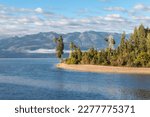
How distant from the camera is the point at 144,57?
162m

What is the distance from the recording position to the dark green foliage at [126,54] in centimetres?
16201

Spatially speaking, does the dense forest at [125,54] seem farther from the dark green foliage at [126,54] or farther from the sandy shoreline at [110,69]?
the sandy shoreline at [110,69]

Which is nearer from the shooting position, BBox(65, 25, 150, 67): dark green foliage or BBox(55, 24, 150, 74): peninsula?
BBox(55, 24, 150, 74): peninsula

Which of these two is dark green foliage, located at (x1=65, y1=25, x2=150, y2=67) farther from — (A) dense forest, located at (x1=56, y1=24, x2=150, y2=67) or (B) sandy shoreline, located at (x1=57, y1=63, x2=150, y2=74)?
(B) sandy shoreline, located at (x1=57, y1=63, x2=150, y2=74)

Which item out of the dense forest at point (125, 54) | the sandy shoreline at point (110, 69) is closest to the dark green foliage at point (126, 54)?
the dense forest at point (125, 54)

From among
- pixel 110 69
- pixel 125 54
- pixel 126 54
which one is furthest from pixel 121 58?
pixel 110 69

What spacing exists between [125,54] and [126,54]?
2.37 ft

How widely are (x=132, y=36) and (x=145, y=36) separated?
275 inches

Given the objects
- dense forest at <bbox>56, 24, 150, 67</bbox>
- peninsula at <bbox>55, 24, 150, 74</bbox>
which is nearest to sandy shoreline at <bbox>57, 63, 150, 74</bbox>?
peninsula at <bbox>55, 24, 150, 74</bbox>

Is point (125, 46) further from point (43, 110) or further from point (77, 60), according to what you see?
point (43, 110)

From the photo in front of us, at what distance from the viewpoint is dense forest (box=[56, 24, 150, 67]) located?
162 m

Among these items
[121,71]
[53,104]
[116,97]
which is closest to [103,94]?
[116,97]

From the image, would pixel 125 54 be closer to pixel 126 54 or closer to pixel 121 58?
pixel 126 54

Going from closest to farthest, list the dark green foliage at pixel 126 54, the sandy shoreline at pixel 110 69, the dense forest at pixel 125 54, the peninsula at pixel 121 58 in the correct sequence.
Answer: the sandy shoreline at pixel 110 69
the peninsula at pixel 121 58
the dark green foliage at pixel 126 54
the dense forest at pixel 125 54
